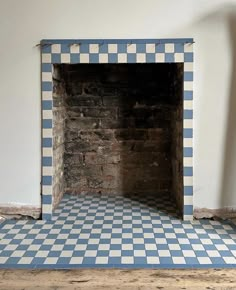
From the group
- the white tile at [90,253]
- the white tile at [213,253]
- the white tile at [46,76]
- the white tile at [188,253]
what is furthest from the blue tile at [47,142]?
the white tile at [213,253]

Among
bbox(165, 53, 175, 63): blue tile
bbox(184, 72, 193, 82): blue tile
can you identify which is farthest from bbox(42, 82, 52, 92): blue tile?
bbox(184, 72, 193, 82): blue tile

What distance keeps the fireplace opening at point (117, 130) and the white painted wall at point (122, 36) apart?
566 millimetres

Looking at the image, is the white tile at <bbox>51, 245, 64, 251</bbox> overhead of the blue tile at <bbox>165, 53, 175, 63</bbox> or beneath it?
beneath

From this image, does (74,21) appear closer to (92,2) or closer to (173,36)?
(92,2)

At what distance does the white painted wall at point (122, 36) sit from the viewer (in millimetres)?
2531

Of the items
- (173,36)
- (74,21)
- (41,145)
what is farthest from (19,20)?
(173,36)

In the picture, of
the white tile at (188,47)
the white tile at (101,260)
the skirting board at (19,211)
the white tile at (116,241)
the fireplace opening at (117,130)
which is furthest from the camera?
the fireplace opening at (117,130)

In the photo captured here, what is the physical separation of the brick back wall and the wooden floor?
151cm

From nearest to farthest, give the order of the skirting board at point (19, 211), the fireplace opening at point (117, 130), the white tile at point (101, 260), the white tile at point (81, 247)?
1. the white tile at point (101, 260)
2. the white tile at point (81, 247)
3. the skirting board at point (19, 211)
4. the fireplace opening at point (117, 130)

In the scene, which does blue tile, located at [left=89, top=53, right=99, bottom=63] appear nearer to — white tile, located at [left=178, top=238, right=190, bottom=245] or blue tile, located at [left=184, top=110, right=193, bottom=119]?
blue tile, located at [left=184, top=110, right=193, bottom=119]

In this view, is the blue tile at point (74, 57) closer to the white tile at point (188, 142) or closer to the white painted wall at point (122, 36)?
the white painted wall at point (122, 36)

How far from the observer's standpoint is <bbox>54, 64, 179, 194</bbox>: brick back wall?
3213 mm

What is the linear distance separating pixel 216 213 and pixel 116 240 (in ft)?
2.79

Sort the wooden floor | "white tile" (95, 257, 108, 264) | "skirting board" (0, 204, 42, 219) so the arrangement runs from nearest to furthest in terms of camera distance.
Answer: the wooden floor → "white tile" (95, 257, 108, 264) → "skirting board" (0, 204, 42, 219)
